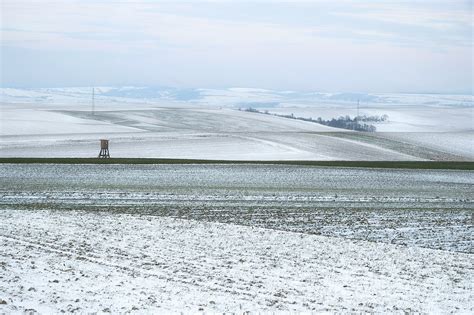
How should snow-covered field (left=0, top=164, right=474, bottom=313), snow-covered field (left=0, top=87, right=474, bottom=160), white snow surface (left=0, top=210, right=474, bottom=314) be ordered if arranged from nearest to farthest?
white snow surface (left=0, top=210, right=474, bottom=314)
snow-covered field (left=0, top=164, right=474, bottom=313)
snow-covered field (left=0, top=87, right=474, bottom=160)

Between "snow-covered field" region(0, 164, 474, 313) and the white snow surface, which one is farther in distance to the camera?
"snow-covered field" region(0, 164, 474, 313)

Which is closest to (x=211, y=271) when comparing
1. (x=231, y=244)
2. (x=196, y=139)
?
(x=231, y=244)

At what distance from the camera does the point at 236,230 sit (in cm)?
1927

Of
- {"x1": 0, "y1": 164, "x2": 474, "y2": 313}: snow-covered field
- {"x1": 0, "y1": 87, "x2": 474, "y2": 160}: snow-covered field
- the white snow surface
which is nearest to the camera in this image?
the white snow surface

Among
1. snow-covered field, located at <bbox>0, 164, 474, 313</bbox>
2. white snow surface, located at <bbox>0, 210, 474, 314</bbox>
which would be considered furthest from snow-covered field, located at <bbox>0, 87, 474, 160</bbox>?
white snow surface, located at <bbox>0, 210, 474, 314</bbox>

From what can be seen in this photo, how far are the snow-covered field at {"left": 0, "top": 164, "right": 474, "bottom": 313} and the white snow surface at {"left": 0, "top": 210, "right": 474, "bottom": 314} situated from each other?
39mm

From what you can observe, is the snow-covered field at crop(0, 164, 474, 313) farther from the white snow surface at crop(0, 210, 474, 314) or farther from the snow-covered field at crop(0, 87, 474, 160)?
the snow-covered field at crop(0, 87, 474, 160)

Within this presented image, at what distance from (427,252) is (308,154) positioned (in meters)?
31.1

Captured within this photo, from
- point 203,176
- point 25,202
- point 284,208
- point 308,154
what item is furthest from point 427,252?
point 308,154

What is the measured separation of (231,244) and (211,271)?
2985 mm

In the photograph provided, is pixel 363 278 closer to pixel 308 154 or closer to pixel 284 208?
pixel 284 208

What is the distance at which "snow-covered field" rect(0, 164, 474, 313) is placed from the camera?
40.8ft

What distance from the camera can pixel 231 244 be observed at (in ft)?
56.7

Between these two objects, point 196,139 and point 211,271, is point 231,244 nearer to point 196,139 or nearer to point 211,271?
point 211,271
